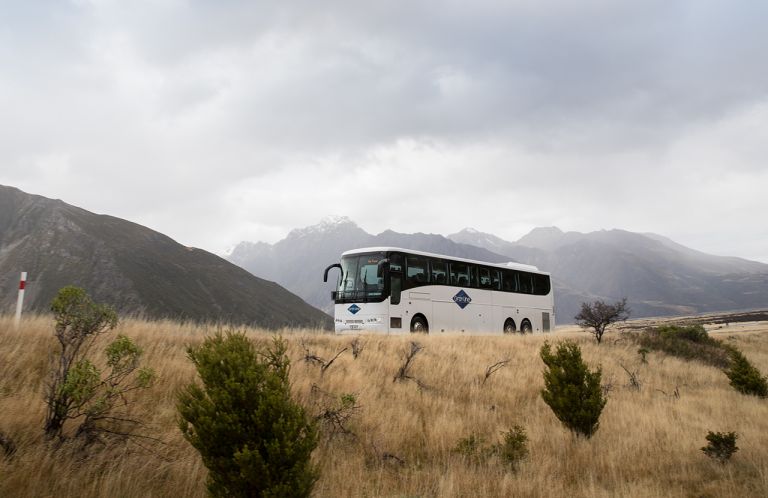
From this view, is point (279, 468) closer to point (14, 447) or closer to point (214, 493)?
point (214, 493)

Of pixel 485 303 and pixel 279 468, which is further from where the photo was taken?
pixel 485 303

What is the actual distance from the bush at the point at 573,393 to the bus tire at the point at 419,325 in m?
11.0

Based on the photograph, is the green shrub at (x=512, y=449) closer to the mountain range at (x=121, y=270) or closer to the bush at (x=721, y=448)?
the bush at (x=721, y=448)

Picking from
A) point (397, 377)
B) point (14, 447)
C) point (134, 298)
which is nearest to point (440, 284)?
point (397, 377)

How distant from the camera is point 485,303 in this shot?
2495 cm

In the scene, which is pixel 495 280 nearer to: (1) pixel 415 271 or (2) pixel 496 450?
(1) pixel 415 271

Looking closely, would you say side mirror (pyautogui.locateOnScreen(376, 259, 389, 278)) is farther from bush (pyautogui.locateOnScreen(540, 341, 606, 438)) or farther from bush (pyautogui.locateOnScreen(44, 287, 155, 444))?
bush (pyautogui.locateOnScreen(44, 287, 155, 444))

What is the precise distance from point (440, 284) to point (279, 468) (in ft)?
59.8

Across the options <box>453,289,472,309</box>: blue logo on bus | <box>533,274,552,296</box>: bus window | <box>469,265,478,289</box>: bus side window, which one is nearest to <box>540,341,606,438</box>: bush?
<box>453,289,472,309</box>: blue logo on bus

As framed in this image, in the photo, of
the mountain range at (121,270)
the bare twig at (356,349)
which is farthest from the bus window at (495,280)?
the mountain range at (121,270)

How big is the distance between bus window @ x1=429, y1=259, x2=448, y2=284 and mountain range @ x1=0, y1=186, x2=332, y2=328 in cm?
6494

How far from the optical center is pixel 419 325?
21.1 m

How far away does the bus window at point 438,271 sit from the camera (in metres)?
22.0

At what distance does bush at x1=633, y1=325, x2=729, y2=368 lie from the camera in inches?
879
